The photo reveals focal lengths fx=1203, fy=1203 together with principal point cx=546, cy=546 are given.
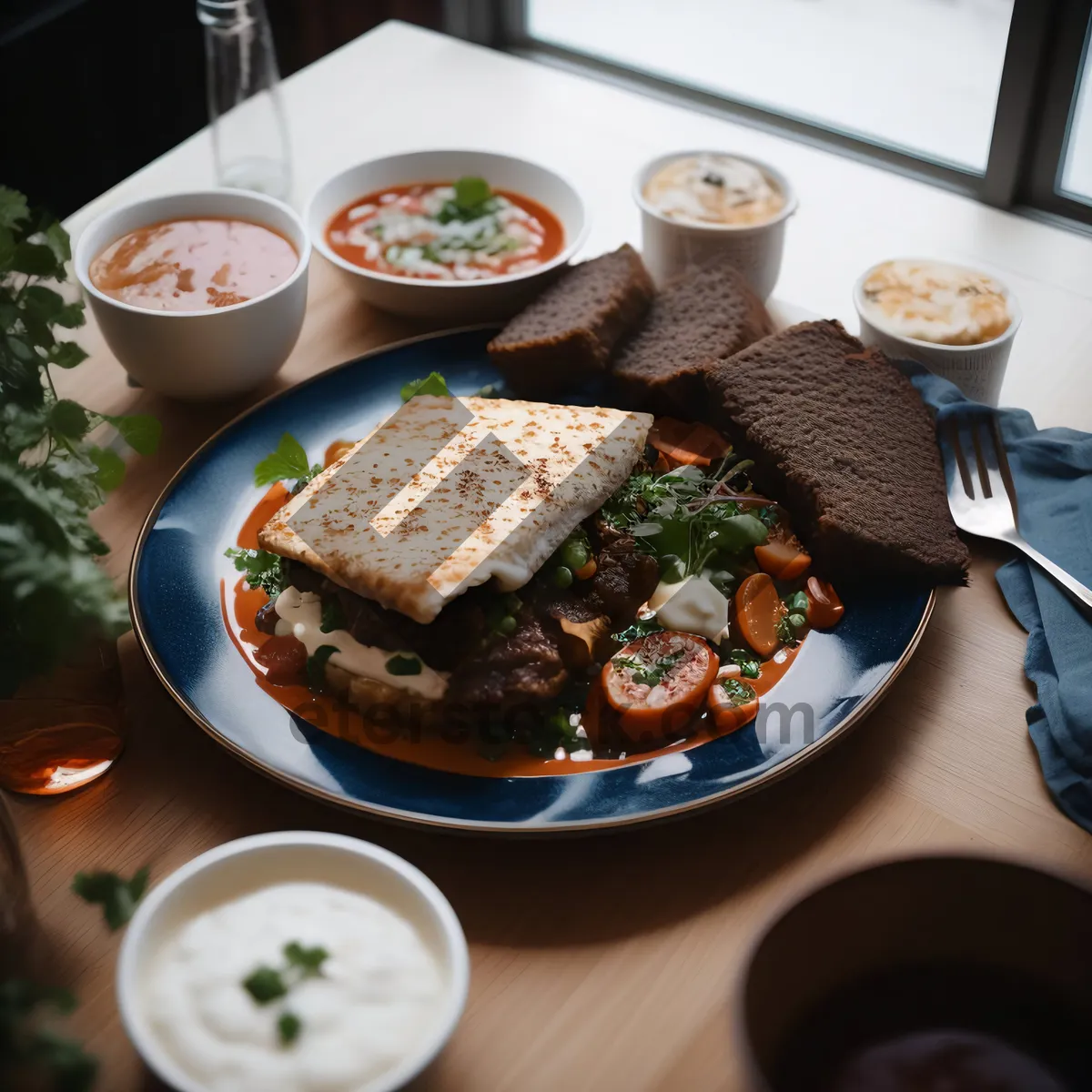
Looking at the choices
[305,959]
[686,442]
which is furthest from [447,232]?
[305,959]

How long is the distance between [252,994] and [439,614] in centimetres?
68

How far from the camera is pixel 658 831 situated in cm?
170

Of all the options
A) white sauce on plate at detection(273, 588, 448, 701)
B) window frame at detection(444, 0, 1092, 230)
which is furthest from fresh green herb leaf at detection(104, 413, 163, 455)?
window frame at detection(444, 0, 1092, 230)

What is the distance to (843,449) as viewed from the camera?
6.93 ft

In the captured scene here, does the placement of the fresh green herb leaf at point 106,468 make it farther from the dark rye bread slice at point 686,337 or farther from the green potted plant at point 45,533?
Result: the dark rye bread slice at point 686,337

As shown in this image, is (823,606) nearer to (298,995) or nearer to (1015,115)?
(298,995)

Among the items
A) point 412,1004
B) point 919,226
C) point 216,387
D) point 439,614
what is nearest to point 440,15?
point 919,226

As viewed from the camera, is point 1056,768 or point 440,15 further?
point 440,15

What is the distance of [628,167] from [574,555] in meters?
1.75

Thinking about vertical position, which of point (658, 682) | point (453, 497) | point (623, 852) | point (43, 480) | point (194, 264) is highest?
point (43, 480)

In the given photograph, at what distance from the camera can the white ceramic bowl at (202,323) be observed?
89.0 inches

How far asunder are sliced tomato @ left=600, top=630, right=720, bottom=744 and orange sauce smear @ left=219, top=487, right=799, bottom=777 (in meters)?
0.03

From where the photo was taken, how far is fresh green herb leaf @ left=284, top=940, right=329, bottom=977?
4.29 ft

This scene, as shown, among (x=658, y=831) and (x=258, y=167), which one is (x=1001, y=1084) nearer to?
(x=658, y=831)
